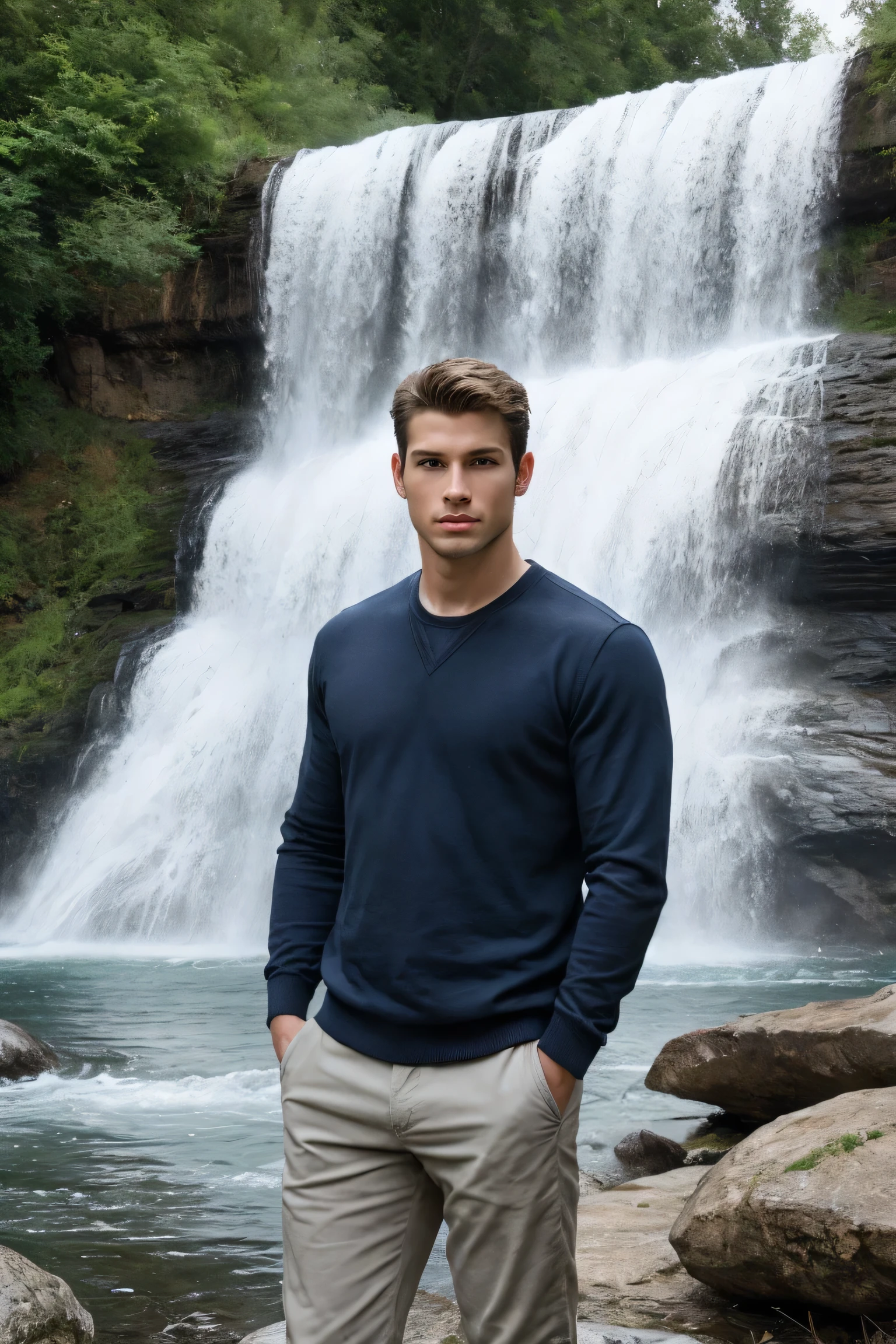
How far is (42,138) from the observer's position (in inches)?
801

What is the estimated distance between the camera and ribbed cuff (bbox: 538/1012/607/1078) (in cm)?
195

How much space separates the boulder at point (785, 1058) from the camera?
15.5 feet

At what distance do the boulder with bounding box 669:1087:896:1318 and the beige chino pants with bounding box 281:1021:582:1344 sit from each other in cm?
136

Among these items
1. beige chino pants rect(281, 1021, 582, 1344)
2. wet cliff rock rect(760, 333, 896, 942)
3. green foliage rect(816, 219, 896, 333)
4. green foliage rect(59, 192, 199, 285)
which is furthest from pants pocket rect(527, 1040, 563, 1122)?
green foliage rect(59, 192, 199, 285)

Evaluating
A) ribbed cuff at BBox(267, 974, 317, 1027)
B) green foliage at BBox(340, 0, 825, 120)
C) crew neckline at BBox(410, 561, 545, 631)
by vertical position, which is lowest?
ribbed cuff at BBox(267, 974, 317, 1027)

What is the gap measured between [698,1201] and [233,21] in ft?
91.9

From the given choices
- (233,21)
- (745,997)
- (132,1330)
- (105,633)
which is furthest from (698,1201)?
(233,21)

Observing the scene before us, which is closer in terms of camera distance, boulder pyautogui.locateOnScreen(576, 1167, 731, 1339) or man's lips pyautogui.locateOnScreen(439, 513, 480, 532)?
man's lips pyautogui.locateOnScreen(439, 513, 480, 532)

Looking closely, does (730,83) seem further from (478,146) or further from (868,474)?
(868,474)

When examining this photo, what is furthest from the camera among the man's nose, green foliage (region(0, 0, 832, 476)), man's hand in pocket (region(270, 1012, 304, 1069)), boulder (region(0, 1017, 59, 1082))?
green foliage (region(0, 0, 832, 476))

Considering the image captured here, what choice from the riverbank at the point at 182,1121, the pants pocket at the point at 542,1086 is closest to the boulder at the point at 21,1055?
the riverbank at the point at 182,1121

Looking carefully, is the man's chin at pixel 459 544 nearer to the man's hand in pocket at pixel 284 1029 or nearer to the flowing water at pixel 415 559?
the man's hand in pocket at pixel 284 1029

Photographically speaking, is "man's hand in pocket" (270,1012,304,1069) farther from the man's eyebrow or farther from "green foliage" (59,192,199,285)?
"green foliage" (59,192,199,285)

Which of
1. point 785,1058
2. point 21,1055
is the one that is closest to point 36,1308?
point 785,1058
